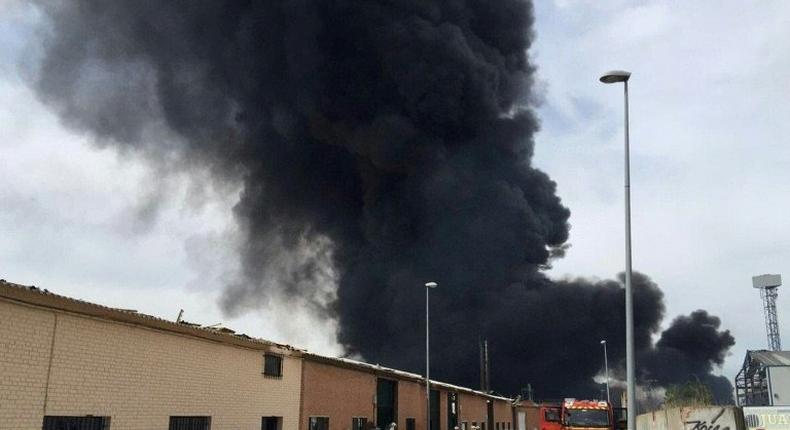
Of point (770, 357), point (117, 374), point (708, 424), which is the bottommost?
point (708, 424)

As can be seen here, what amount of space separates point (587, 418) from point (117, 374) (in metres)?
22.0

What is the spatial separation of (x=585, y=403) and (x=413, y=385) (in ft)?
40.0

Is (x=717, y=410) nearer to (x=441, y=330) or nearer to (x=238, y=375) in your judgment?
(x=238, y=375)

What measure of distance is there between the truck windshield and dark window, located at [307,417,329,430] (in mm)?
Result: 11056

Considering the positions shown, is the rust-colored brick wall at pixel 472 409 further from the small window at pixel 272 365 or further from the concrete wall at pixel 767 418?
the concrete wall at pixel 767 418

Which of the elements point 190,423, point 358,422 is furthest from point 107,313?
point 358,422

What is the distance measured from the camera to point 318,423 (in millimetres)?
27516

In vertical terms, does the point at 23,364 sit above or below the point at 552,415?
above

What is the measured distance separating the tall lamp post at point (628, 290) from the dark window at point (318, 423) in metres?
14.9

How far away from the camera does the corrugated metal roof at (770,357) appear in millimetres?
49688

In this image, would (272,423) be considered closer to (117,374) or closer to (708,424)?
(117,374)

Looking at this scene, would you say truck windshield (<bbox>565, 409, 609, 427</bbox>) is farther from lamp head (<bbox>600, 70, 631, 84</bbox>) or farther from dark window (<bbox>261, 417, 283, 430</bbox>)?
lamp head (<bbox>600, 70, 631, 84</bbox>)

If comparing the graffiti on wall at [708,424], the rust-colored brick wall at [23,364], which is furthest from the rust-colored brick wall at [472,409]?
the rust-colored brick wall at [23,364]

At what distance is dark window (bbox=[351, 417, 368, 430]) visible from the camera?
30734mm
